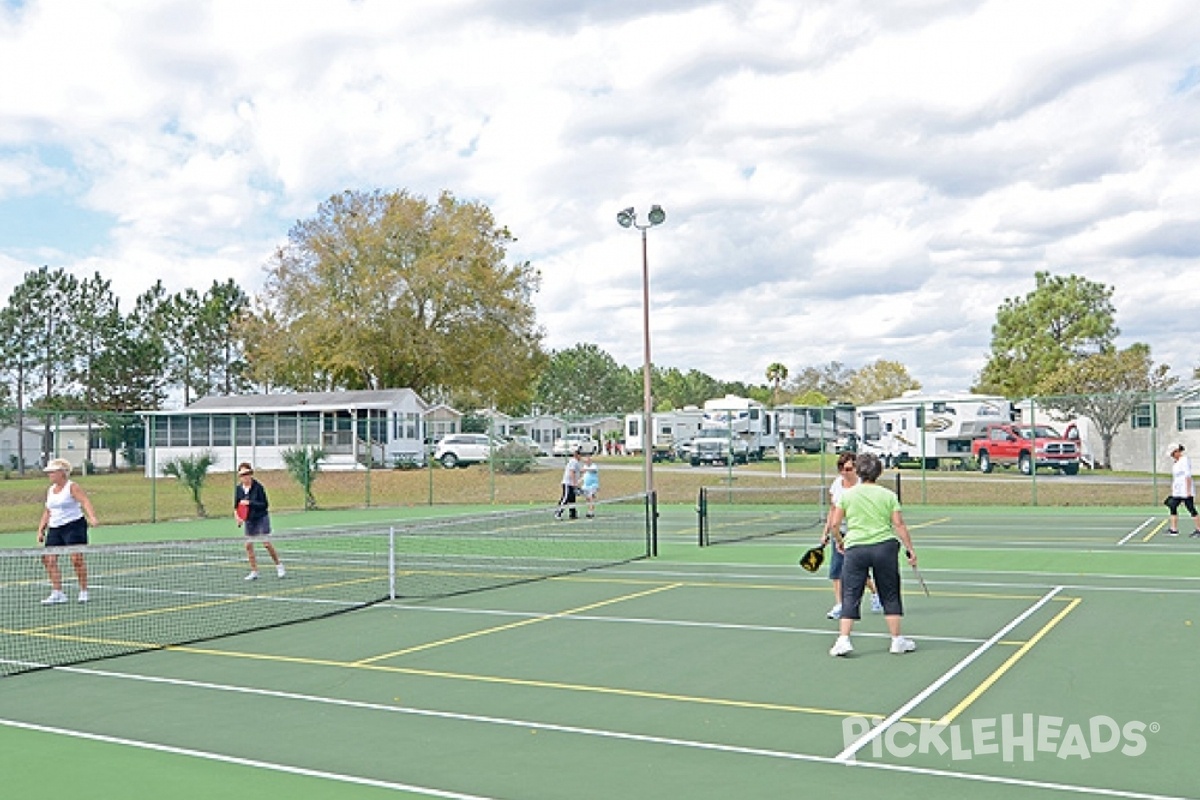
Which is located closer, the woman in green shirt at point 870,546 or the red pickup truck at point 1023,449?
the woman in green shirt at point 870,546

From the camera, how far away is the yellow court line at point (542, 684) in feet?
27.6

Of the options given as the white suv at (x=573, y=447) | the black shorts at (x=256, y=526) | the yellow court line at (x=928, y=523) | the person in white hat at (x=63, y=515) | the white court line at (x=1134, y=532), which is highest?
the white suv at (x=573, y=447)

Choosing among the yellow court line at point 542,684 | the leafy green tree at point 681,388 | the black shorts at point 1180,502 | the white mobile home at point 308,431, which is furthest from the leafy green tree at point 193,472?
the leafy green tree at point 681,388

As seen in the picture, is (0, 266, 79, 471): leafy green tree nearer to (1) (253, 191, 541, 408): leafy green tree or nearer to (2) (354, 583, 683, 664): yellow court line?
(1) (253, 191, 541, 408): leafy green tree

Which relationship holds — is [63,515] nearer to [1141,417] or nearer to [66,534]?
[66,534]

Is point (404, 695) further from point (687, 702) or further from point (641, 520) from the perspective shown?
point (641, 520)

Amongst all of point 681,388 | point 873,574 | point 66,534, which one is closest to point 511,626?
point 873,574

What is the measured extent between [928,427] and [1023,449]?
607 centimetres

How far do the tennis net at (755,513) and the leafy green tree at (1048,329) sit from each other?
106 ft

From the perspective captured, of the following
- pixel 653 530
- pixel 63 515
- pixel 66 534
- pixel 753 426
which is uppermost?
pixel 753 426

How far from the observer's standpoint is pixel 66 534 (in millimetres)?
14039

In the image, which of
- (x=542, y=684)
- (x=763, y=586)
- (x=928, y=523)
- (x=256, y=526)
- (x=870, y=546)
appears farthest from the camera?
(x=928, y=523)

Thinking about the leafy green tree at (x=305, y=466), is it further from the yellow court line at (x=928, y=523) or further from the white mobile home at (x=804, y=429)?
the white mobile home at (x=804, y=429)

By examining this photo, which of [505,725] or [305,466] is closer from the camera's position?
[505,725]
